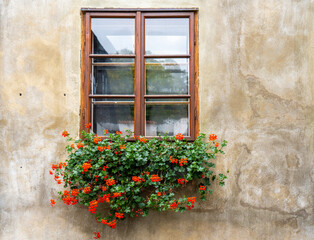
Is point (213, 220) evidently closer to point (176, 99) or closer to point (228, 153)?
point (228, 153)

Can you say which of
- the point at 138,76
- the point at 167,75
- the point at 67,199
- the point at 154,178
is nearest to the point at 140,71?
the point at 138,76

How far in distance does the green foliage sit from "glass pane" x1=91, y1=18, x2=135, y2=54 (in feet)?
3.59

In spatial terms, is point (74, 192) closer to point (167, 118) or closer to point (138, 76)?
point (167, 118)

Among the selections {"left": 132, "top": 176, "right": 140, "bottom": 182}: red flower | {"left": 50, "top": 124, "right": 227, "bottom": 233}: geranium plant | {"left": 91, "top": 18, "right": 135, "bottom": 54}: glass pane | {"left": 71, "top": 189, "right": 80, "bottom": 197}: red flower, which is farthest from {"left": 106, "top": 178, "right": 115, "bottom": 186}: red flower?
{"left": 91, "top": 18, "right": 135, "bottom": 54}: glass pane

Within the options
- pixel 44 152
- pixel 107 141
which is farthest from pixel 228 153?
pixel 44 152

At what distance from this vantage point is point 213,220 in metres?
3.45

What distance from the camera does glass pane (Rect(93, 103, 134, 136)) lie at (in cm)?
361

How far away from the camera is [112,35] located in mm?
3713

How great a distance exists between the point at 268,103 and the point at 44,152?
106 inches

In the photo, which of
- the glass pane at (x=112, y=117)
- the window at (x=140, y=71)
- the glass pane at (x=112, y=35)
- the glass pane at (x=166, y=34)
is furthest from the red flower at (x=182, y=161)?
the glass pane at (x=112, y=35)

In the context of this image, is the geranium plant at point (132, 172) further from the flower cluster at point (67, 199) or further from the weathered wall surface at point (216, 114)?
the weathered wall surface at point (216, 114)

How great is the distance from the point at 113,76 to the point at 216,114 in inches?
52.2

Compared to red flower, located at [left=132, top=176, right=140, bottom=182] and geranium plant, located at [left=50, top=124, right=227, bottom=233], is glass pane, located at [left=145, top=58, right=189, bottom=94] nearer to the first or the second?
geranium plant, located at [left=50, top=124, right=227, bottom=233]

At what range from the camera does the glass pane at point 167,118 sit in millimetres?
3596
